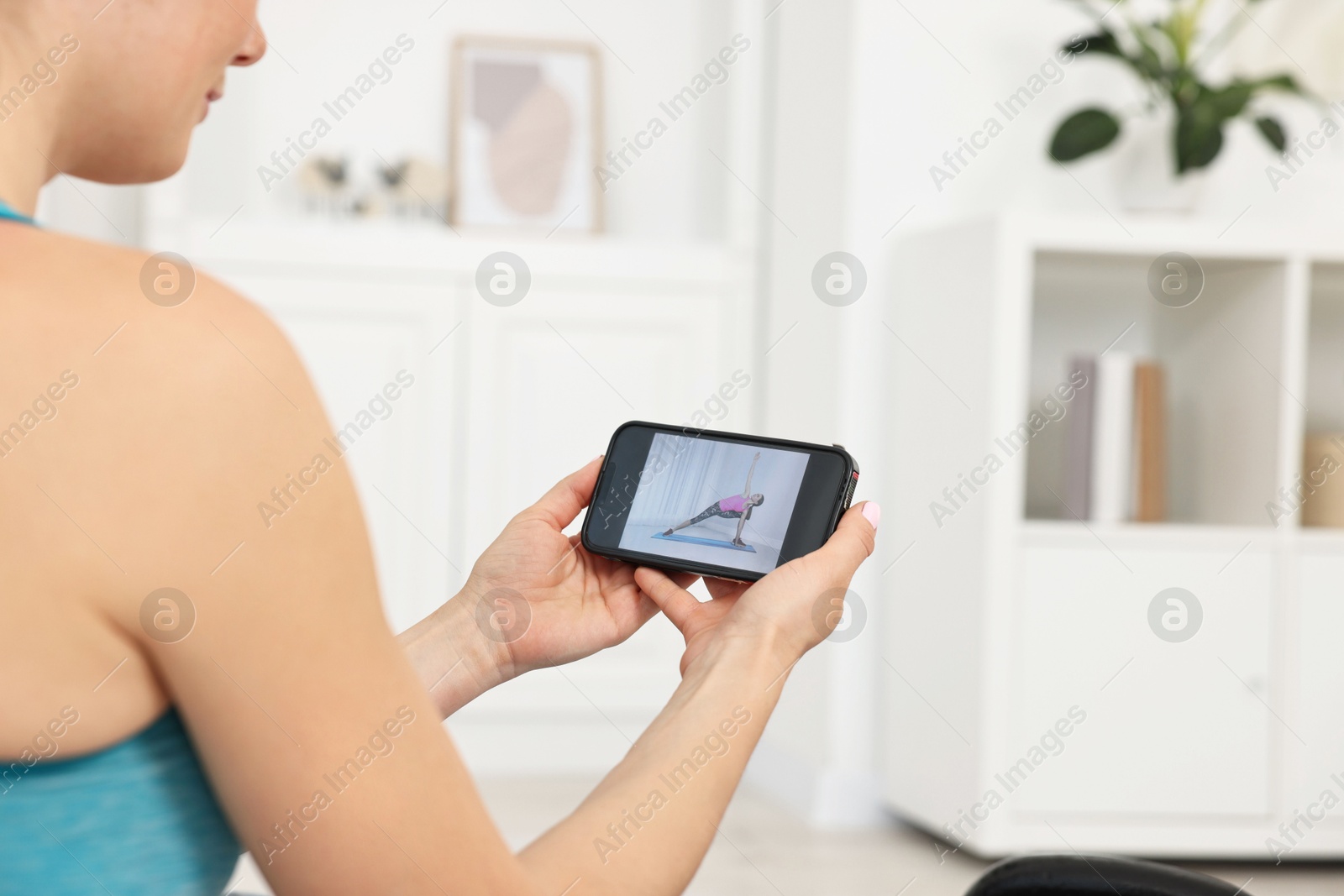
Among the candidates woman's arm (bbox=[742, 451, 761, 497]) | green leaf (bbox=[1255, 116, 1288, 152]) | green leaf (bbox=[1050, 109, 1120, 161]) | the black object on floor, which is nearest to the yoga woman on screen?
woman's arm (bbox=[742, 451, 761, 497])

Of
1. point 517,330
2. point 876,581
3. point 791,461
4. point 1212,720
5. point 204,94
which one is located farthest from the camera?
point 517,330

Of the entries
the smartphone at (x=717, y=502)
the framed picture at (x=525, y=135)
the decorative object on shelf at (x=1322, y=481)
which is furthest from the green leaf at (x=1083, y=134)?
the smartphone at (x=717, y=502)

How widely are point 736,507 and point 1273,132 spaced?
1.73m

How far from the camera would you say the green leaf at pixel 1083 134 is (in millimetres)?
2184

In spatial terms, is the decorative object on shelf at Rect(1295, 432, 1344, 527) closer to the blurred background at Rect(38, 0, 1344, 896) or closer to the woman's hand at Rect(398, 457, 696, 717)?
the blurred background at Rect(38, 0, 1344, 896)

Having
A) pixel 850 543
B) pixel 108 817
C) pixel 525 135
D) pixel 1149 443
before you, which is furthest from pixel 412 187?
pixel 108 817

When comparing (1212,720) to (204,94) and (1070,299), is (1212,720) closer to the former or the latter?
(1070,299)

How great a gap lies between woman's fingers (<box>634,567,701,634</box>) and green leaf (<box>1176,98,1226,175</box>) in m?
1.66

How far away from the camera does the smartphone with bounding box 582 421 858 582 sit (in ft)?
2.91

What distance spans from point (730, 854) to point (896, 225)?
1.21 meters

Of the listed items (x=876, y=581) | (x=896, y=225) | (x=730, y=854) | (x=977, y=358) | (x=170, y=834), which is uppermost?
(x=896, y=225)

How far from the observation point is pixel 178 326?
15.3 inches

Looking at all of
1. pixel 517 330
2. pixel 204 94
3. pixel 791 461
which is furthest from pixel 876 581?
pixel 204 94

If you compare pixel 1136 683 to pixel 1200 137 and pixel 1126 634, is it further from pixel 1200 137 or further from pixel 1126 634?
pixel 1200 137
